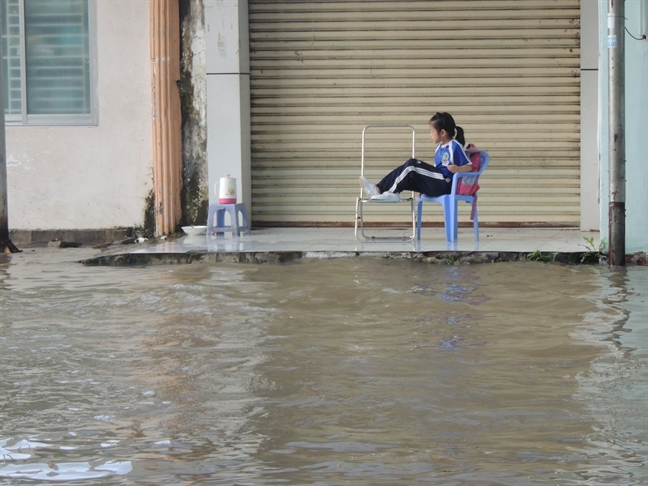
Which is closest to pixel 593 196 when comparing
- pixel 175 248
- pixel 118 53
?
pixel 175 248

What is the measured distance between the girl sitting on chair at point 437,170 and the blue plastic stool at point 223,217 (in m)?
1.62

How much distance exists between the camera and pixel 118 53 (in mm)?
11070

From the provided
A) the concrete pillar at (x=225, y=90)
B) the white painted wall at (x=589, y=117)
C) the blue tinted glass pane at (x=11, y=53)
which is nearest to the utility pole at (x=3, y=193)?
the blue tinted glass pane at (x=11, y=53)

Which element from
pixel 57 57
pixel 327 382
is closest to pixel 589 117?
pixel 57 57

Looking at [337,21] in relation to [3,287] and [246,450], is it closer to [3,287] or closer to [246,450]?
[3,287]

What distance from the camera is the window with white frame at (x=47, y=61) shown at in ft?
36.8

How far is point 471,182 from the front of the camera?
9.54m

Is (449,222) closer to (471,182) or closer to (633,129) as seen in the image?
(471,182)

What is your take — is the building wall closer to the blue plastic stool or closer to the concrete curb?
the concrete curb

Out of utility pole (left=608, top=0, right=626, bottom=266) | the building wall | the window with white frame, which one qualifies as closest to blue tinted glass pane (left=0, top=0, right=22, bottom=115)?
the window with white frame

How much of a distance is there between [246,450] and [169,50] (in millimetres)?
8153

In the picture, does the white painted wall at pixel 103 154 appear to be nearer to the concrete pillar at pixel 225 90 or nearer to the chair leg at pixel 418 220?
the concrete pillar at pixel 225 90

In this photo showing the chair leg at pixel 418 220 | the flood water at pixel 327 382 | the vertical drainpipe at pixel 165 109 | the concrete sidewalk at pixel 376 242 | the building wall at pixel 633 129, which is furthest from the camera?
the vertical drainpipe at pixel 165 109

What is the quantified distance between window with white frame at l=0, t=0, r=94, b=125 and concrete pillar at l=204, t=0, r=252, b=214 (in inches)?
52.9
